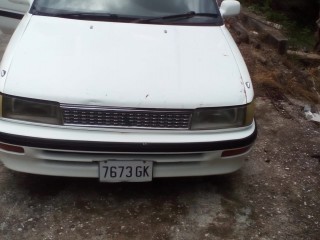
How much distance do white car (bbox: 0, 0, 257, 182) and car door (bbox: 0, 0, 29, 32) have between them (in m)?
1.91

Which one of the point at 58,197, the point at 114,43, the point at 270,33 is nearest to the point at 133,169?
the point at 58,197

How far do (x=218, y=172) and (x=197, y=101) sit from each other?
587 mm

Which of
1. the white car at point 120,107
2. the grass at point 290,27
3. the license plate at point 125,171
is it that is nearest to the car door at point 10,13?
the white car at point 120,107

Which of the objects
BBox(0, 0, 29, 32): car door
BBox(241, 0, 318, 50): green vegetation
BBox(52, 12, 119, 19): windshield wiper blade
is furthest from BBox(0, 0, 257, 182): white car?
BBox(241, 0, 318, 50): green vegetation

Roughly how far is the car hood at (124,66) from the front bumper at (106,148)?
0.65 ft

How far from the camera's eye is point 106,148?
284cm

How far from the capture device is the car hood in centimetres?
287

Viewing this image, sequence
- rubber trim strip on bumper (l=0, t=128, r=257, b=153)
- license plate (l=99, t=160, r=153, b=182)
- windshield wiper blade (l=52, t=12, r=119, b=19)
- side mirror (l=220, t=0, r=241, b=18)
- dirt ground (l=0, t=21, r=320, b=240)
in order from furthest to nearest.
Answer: side mirror (l=220, t=0, r=241, b=18), windshield wiper blade (l=52, t=12, r=119, b=19), dirt ground (l=0, t=21, r=320, b=240), license plate (l=99, t=160, r=153, b=182), rubber trim strip on bumper (l=0, t=128, r=257, b=153)

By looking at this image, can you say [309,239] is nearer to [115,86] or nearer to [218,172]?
[218,172]

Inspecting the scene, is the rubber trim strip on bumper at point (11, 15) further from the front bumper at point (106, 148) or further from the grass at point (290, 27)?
the grass at point (290, 27)

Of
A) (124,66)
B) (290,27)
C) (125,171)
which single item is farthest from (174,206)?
(290,27)

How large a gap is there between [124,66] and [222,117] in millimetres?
728

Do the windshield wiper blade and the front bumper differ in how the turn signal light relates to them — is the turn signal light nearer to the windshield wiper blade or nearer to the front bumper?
the front bumper

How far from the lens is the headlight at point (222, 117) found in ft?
9.74
